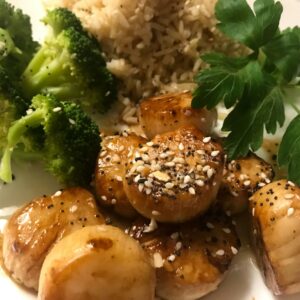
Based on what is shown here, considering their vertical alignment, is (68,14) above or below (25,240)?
above

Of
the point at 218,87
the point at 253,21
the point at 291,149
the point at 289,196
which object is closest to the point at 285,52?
the point at 253,21

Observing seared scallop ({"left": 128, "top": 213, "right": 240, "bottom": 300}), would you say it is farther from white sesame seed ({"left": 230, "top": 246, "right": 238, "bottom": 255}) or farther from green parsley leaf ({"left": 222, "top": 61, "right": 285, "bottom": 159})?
green parsley leaf ({"left": 222, "top": 61, "right": 285, "bottom": 159})

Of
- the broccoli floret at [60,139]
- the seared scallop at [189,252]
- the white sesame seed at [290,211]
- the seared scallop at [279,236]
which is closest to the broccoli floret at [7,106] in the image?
the broccoli floret at [60,139]

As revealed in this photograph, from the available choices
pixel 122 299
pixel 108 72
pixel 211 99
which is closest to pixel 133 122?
pixel 108 72

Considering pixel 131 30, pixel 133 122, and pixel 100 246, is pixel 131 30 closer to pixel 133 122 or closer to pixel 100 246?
pixel 133 122

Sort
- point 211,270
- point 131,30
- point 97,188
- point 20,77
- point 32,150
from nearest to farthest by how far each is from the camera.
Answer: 1. point 211,270
2. point 97,188
3. point 32,150
4. point 20,77
5. point 131,30

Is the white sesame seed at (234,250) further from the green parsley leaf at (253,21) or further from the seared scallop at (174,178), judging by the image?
the green parsley leaf at (253,21)
